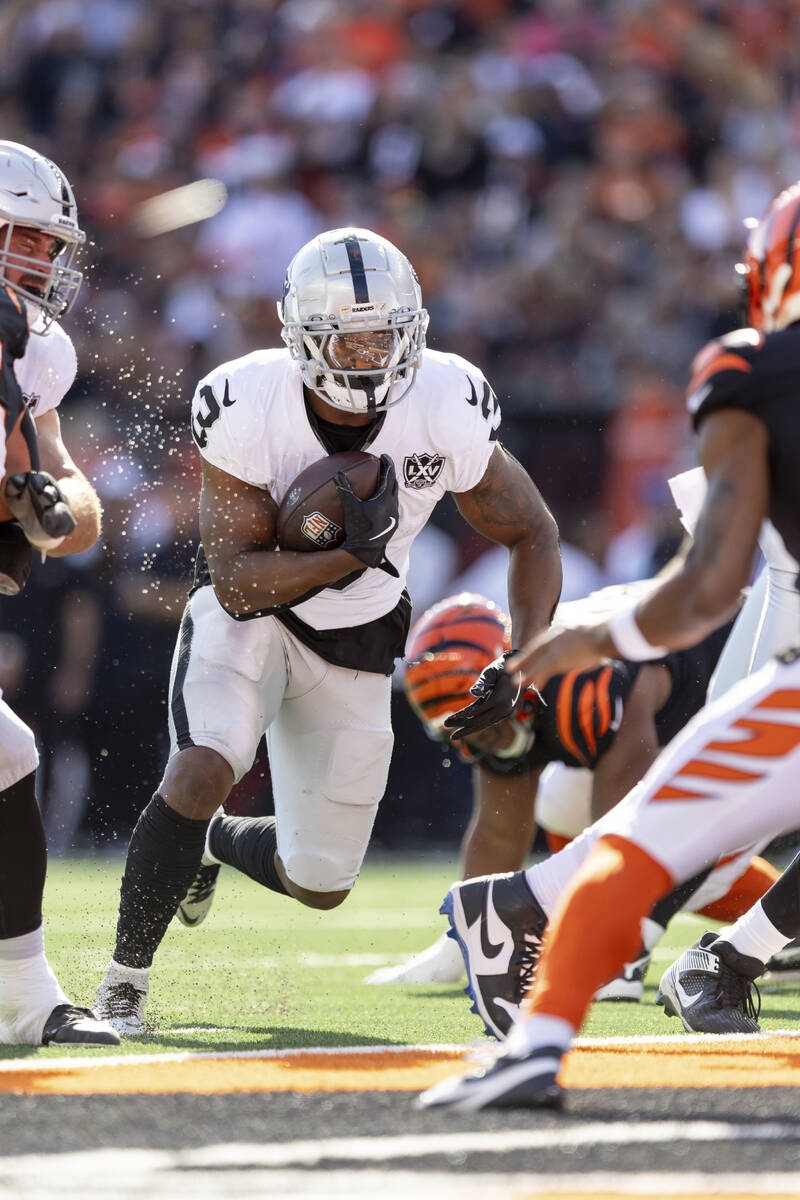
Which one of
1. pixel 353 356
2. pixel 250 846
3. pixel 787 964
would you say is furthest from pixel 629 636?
pixel 787 964

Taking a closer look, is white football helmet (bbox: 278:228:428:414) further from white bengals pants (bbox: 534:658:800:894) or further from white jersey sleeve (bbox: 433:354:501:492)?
white bengals pants (bbox: 534:658:800:894)

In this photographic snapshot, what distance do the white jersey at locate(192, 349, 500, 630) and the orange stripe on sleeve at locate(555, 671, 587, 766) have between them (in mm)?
947

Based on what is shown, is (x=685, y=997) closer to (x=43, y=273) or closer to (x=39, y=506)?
(x=39, y=506)

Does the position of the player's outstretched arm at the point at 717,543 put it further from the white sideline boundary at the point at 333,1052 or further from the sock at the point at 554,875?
the white sideline boundary at the point at 333,1052

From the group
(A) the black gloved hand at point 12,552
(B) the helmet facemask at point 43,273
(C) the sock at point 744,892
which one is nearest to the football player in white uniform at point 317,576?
(B) the helmet facemask at point 43,273

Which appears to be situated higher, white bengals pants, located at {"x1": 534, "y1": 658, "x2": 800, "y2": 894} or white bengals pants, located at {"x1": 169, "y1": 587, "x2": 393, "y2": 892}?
white bengals pants, located at {"x1": 534, "y1": 658, "x2": 800, "y2": 894}

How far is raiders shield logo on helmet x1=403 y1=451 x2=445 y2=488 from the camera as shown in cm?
403

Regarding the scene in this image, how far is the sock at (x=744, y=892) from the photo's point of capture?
4656 millimetres

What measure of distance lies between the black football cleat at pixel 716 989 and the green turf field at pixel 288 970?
0.36 ft

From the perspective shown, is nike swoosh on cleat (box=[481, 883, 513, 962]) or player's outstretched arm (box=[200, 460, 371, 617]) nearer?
nike swoosh on cleat (box=[481, 883, 513, 962])

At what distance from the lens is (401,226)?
9.89 meters

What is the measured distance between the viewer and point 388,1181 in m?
2.04

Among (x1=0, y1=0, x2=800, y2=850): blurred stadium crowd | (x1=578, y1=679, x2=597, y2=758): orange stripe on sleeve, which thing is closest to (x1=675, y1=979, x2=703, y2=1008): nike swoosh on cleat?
(x1=578, y1=679, x2=597, y2=758): orange stripe on sleeve

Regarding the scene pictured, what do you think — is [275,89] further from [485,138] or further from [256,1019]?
[256,1019]
